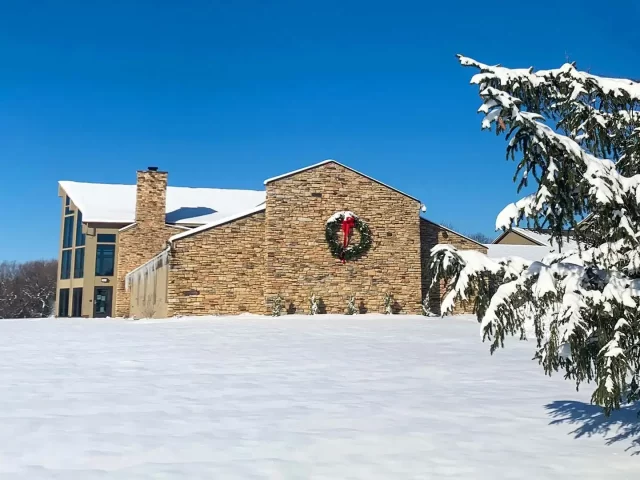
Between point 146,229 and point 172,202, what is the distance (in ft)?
A: 17.2

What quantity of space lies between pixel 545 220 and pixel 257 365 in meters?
6.75

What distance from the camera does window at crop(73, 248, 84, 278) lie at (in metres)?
30.8

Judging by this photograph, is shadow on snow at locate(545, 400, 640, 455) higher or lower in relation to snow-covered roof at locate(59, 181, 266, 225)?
lower

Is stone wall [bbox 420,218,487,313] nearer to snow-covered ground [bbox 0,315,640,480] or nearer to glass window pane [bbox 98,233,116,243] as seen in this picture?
snow-covered ground [bbox 0,315,640,480]

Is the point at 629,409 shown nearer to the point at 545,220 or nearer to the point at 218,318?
the point at 545,220

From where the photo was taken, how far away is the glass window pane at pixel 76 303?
30.8m

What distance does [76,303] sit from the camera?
31.2 meters

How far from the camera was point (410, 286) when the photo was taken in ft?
71.4

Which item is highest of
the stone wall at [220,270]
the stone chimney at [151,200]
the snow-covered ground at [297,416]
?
the stone chimney at [151,200]

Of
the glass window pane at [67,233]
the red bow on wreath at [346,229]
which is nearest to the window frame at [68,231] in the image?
the glass window pane at [67,233]

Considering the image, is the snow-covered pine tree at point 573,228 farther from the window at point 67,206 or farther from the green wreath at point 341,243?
the window at point 67,206

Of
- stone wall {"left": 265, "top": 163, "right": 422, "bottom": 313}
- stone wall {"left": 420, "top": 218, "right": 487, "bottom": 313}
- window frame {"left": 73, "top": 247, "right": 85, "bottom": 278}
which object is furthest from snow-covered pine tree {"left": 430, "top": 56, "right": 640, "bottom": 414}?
window frame {"left": 73, "top": 247, "right": 85, "bottom": 278}

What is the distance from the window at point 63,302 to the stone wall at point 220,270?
15107 millimetres

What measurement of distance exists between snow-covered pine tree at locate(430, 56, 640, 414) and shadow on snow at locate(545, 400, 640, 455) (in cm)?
120
